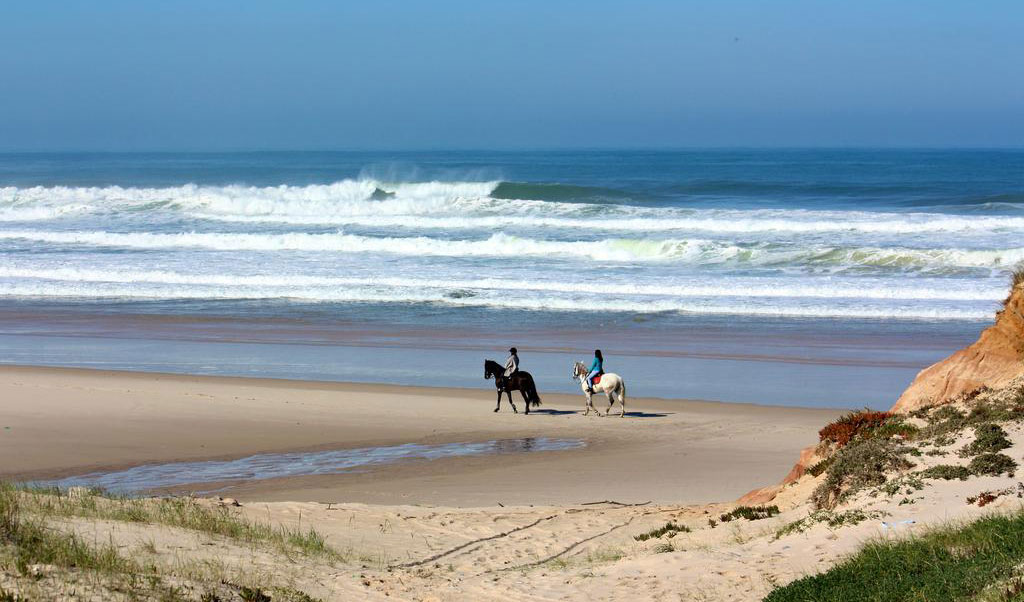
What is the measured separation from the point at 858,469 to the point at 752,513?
104 cm

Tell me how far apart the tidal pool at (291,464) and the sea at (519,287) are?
313 cm

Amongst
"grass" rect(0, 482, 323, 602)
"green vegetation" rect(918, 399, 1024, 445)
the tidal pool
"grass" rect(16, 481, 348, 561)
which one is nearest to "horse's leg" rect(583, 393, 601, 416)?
the tidal pool

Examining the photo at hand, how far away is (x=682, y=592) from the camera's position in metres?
7.56

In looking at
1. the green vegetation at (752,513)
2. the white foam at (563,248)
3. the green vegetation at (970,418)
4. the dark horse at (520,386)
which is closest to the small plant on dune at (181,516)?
the green vegetation at (752,513)

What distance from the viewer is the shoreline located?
491 inches

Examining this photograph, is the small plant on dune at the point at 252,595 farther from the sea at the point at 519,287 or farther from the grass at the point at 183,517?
the sea at the point at 519,287

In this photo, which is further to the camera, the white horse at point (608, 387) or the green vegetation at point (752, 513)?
the white horse at point (608, 387)

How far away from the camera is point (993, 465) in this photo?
8.64 metres

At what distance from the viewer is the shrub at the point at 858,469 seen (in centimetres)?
909

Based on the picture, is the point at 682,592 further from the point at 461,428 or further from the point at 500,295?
the point at 500,295

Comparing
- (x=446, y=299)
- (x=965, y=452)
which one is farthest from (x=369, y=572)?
(x=446, y=299)

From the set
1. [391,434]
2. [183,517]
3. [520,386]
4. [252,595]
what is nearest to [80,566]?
[252,595]

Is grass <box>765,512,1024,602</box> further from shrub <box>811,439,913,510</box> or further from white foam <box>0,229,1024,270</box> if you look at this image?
white foam <box>0,229,1024,270</box>

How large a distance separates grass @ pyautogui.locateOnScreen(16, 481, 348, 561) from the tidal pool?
8.79 ft
